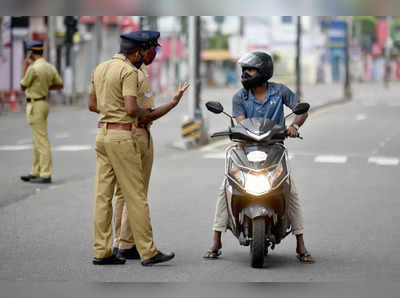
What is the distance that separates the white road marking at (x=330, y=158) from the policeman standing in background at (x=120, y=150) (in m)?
11.9

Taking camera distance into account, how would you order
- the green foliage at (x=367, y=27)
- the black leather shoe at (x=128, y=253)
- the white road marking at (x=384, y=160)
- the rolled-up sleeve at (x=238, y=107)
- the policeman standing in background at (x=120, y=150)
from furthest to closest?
the green foliage at (x=367, y=27) → the white road marking at (x=384, y=160) → the black leather shoe at (x=128, y=253) → the rolled-up sleeve at (x=238, y=107) → the policeman standing in background at (x=120, y=150)

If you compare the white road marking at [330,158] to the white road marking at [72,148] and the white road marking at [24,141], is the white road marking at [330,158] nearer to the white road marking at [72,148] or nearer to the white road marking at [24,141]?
the white road marking at [72,148]

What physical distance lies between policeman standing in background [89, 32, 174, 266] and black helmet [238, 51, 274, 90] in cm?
81


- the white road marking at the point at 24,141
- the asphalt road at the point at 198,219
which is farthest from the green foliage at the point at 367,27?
the asphalt road at the point at 198,219

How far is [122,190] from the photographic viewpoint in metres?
9.12

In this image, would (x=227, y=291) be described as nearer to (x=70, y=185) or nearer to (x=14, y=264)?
(x=14, y=264)

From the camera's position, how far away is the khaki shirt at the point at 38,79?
51.9 feet

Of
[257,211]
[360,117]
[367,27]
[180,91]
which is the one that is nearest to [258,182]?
[257,211]

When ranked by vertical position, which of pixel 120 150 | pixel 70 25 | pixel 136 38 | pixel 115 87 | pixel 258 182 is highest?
pixel 136 38

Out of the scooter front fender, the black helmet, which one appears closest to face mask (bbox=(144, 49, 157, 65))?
the black helmet

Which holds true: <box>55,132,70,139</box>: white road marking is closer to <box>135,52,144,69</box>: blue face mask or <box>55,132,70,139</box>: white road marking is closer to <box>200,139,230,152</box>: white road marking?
<box>200,139,230,152</box>: white road marking

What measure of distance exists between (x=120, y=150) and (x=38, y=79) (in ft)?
23.2

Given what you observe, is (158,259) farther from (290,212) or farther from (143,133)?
(290,212)

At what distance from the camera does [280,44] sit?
4631 inches
